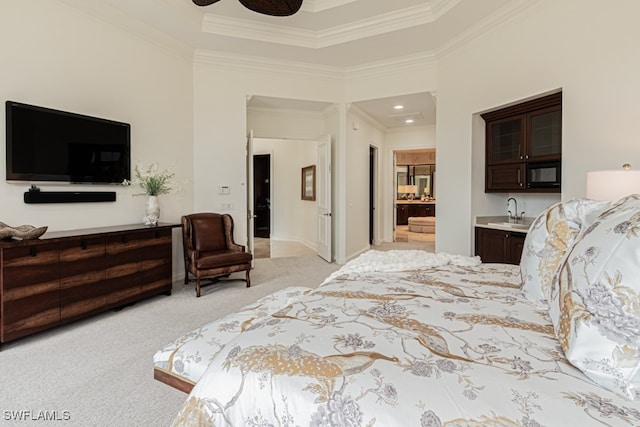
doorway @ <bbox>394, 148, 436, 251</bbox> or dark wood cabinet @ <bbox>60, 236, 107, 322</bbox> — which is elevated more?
doorway @ <bbox>394, 148, 436, 251</bbox>

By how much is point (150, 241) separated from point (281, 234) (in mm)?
5174

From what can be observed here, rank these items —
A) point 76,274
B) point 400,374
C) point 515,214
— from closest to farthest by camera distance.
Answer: point 400,374
point 76,274
point 515,214

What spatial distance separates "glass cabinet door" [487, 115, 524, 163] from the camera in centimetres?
394

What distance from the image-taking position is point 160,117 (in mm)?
4551

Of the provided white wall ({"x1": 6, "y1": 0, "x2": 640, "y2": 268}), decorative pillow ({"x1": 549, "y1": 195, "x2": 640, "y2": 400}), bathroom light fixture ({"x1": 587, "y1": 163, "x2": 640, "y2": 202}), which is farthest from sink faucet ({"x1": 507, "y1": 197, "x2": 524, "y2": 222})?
decorative pillow ({"x1": 549, "y1": 195, "x2": 640, "y2": 400})

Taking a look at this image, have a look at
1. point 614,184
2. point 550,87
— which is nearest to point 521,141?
point 550,87

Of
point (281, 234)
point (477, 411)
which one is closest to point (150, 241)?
point (477, 411)

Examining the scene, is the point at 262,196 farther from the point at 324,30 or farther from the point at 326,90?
the point at 324,30

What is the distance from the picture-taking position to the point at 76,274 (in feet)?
10.2

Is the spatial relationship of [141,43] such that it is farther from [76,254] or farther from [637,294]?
[637,294]

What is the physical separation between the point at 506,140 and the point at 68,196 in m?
4.98

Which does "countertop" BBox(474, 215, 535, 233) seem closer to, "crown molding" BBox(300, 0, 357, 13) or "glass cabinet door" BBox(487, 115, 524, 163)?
"glass cabinet door" BBox(487, 115, 524, 163)

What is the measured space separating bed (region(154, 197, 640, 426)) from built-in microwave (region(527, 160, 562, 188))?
263 cm

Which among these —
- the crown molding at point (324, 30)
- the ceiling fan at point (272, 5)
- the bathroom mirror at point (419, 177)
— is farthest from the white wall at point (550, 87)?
the bathroom mirror at point (419, 177)
